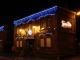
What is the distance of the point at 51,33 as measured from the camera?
101ft

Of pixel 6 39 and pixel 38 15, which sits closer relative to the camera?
pixel 38 15

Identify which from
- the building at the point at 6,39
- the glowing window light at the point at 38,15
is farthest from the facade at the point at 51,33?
the building at the point at 6,39

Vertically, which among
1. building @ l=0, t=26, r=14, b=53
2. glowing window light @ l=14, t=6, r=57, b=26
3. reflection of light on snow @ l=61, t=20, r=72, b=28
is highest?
glowing window light @ l=14, t=6, r=57, b=26

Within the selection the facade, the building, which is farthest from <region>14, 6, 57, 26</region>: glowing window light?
the building

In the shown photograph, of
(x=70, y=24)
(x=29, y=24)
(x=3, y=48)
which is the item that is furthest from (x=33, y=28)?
(x=3, y=48)

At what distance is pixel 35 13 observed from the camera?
117 feet

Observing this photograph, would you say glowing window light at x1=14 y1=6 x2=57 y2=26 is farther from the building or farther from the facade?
the building

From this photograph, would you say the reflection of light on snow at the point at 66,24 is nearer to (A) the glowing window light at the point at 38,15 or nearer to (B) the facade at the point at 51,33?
(B) the facade at the point at 51,33

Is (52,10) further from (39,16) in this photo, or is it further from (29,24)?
(29,24)

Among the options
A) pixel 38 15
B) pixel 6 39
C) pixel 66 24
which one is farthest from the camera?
pixel 6 39

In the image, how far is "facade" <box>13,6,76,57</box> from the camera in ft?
98.6

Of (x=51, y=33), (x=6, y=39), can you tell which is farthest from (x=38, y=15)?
(x=6, y=39)

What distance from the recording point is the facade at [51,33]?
30.0 m

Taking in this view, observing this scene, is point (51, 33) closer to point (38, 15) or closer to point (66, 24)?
Answer: point (66, 24)
